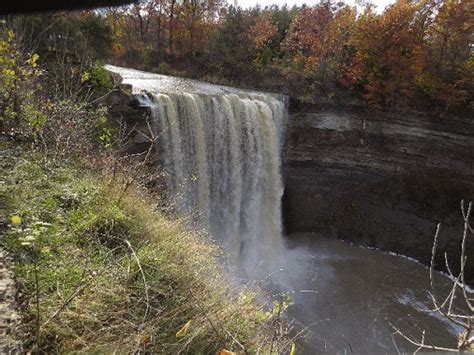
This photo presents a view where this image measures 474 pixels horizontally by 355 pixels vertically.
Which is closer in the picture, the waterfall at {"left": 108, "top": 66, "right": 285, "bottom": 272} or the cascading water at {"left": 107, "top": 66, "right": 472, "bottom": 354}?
the cascading water at {"left": 107, "top": 66, "right": 472, "bottom": 354}

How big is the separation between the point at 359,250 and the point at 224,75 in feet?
32.2

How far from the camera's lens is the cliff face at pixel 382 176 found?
11711mm

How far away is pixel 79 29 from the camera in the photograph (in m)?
8.81

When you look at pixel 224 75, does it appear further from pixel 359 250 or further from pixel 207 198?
pixel 359 250

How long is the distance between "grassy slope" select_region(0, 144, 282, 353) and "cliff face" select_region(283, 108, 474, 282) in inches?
344

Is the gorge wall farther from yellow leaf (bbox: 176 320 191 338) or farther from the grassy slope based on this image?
yellow leaf (bbox: 176 320 191 338)

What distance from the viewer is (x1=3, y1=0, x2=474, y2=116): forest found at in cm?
1040

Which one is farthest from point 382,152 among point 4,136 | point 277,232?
point 4,136

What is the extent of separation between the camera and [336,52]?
44.6ft

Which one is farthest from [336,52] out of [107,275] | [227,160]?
[107,275]

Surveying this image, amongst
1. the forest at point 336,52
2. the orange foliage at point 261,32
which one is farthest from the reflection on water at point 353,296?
the orange foliage at point 261,32

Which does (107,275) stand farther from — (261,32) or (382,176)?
(261,32)

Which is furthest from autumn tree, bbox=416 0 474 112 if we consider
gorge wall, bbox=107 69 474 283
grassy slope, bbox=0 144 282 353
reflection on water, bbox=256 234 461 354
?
grassy slope, bbox=0 144 282 353

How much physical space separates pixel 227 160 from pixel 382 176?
612 centimetres
